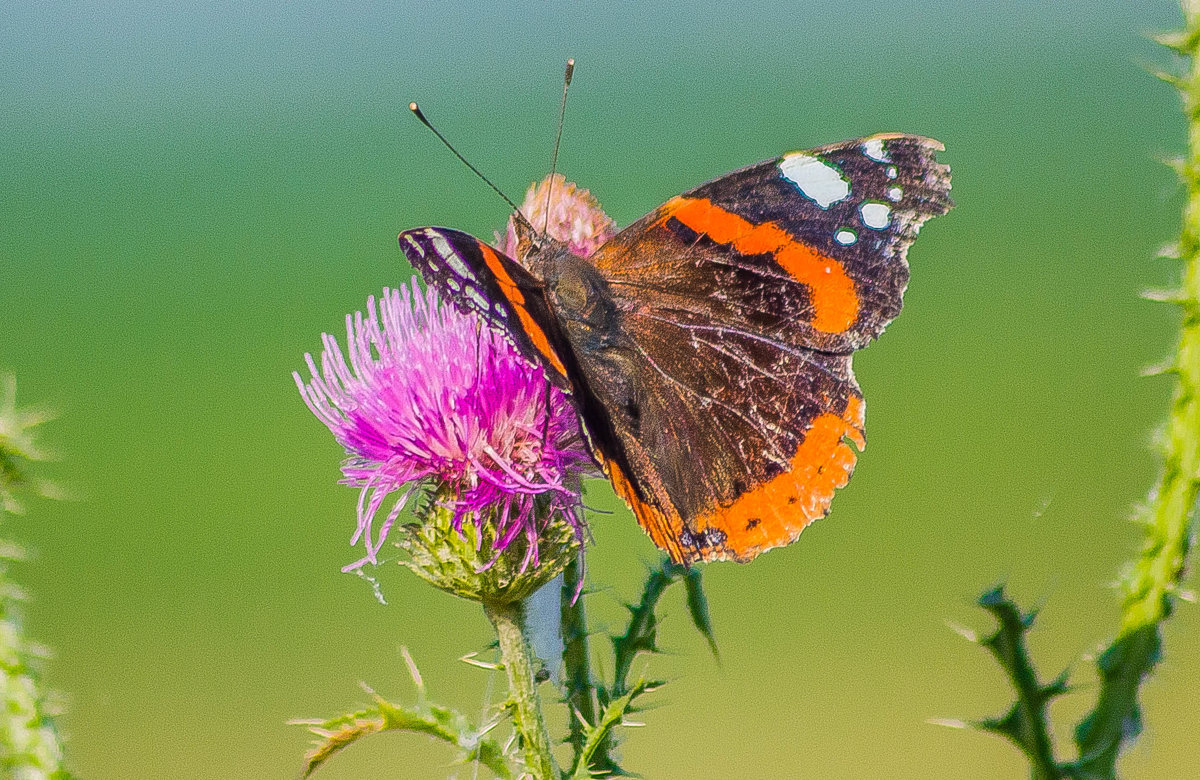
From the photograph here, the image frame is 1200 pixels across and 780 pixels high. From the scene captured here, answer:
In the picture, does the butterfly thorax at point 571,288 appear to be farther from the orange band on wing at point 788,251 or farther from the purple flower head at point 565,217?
the orange band on wing at point 788,251

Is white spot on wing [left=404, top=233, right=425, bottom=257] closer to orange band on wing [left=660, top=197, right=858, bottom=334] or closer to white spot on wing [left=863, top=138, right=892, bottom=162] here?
orange band on wing [left=660, top=197, right=858, bottom=334]

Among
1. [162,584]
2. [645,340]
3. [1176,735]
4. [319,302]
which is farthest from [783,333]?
[319,302]

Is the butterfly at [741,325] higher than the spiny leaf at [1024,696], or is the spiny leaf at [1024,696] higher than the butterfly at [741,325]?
the butterfly at [741,325]

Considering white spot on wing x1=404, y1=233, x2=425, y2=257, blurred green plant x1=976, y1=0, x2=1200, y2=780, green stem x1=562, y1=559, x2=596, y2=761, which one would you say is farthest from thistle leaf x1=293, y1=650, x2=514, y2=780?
blurred green plant x1=976, y1=0, x2=1200, y2=780

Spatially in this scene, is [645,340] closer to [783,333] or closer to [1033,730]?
[783,333]

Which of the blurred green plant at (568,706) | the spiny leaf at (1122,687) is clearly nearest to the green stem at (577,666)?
the blurred green plant at (568,706)

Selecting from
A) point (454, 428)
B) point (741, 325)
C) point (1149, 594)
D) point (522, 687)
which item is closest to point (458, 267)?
point (454, 428)
